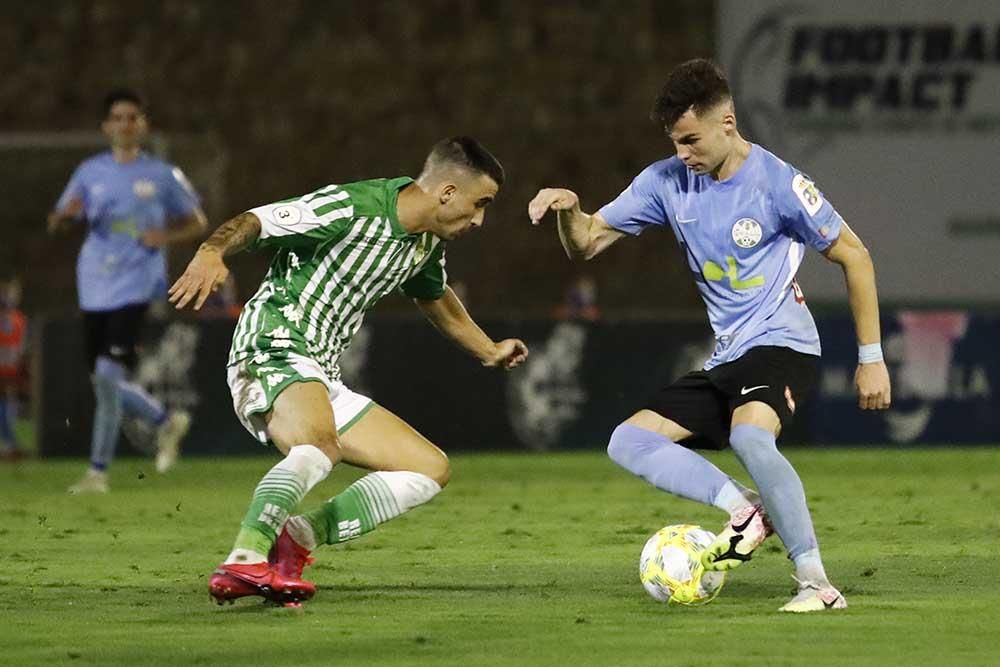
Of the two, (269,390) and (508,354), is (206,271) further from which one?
(508,354)

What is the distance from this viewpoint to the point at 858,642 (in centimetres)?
560

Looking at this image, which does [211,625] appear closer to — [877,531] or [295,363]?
[295,363]

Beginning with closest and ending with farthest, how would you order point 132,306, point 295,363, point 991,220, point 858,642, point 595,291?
1. point 858,642
2. point 295,363
3. point 132,306
4. point 991,220
5. point 595,291

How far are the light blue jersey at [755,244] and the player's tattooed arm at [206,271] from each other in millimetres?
1479

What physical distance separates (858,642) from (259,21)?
19.6m

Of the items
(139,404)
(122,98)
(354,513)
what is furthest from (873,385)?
(139,404)

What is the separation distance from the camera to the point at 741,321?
665cm

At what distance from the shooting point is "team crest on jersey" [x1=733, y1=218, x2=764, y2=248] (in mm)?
6590

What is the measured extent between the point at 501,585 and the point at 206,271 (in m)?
1.77

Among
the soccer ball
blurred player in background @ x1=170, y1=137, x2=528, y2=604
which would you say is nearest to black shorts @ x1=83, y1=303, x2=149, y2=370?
blurred player in background @ x1=170, y1=137, x2=528, y2=604

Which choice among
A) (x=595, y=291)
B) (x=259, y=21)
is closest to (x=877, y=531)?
(x=595, y=291)

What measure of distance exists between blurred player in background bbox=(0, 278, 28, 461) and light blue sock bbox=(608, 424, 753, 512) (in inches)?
379

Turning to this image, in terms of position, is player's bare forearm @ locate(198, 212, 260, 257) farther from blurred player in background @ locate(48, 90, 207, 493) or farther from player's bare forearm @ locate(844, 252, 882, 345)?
blurred player in background @ locate(48, 90, 207, 493)

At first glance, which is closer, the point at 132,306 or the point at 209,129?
the point at 132,306
